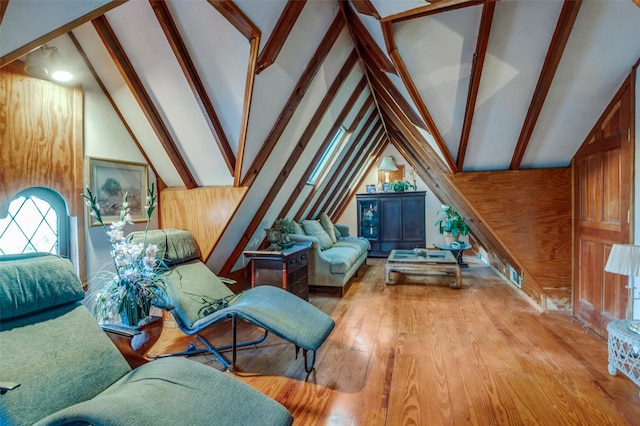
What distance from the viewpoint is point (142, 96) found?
102 inches

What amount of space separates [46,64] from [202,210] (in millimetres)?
1598

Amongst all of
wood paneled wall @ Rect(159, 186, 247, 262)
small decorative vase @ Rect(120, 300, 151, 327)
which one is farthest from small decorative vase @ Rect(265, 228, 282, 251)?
small decorative vase @ Rect(120, 300, 151, 327)

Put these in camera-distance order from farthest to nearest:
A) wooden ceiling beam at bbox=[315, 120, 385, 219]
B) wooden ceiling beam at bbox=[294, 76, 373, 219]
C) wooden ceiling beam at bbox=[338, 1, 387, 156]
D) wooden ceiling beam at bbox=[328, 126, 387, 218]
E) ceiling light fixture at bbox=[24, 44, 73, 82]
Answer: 1. wooden ceiling beam at bbox=[328, 126, 387, 218]
2. wooden ceiling beam at bbox=[315, 120, 385, 219]
3. wooden ceiling beam at bbox=[294, 76, 373, 219]
4. wooden ceiling beam at bbox=[338, 1, 387, 156]
5. ceiling light fixture at bbox=[24, 44, 73, 82]

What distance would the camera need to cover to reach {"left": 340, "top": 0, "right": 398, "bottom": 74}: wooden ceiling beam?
265 centimetres

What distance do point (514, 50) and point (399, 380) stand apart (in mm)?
2465

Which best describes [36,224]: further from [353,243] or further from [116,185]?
[353,243]

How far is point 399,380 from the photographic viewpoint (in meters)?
2.12

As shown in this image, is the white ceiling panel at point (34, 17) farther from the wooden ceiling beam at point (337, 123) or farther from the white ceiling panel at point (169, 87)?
the wooden ceiling beam at point (337, 123)

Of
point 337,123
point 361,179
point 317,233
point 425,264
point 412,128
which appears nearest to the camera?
point 412,128

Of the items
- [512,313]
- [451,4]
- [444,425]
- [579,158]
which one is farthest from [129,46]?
[512,313]

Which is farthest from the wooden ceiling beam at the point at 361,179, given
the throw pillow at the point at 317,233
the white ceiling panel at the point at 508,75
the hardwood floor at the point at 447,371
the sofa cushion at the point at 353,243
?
the hardwood floor at the point at 447,371

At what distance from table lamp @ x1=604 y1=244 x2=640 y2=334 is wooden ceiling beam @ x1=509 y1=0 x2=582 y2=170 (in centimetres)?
126

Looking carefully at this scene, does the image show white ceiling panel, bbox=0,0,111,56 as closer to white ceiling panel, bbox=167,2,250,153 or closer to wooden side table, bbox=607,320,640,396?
white ceiling panel, bbox=167,2,250,153

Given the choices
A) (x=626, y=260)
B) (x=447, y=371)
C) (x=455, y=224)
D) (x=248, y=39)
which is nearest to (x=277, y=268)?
(x=447, y=371)
